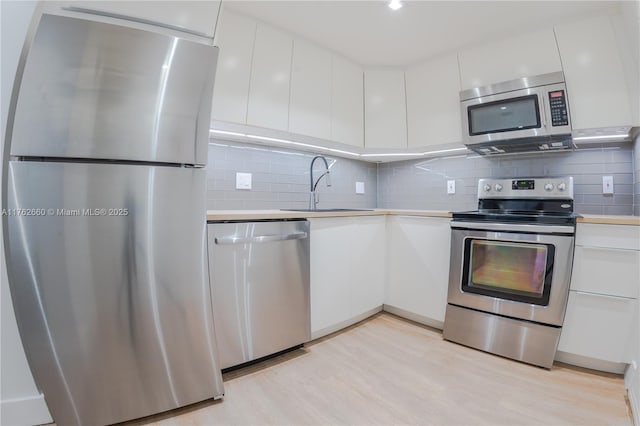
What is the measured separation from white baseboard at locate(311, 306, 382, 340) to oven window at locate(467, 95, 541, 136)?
1581mm

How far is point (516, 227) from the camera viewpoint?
5.11 feet

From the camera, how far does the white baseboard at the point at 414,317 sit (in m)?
1.94

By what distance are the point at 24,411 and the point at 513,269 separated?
8.16ft

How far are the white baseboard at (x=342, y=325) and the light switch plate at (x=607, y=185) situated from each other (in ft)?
5.79

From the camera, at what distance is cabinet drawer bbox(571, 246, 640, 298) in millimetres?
1310

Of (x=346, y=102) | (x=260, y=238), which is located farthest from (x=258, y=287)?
(x=346, y=102)

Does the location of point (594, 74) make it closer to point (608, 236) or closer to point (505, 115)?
point (505, 115)

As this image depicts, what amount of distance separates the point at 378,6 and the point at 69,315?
7.22 feet

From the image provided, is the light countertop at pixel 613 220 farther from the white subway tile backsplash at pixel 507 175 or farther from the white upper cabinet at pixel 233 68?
the white upper cabinet at pixel 233 68

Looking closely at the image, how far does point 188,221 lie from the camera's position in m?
1.10

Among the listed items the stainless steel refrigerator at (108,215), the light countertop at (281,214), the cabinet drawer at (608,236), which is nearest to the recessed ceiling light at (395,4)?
the stainless steel refrigerator at (108,215)

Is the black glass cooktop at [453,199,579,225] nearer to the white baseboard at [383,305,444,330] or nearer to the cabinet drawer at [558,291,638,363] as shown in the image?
the cabinet drawer at [558,291,638,363]

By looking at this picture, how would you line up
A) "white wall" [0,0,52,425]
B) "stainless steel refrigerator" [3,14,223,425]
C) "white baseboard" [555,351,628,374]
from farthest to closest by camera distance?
"white baseboard" [555,351,628,374] → "white wall" [0,0,52,425] → "stainless steel refrigerator" [3,14,223,425]

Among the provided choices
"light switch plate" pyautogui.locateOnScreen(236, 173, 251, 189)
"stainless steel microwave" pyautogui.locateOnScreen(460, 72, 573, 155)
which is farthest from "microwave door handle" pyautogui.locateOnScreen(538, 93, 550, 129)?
"light switch plate" pyautogui.locateOnScreen(236, 173, 251, 189)
